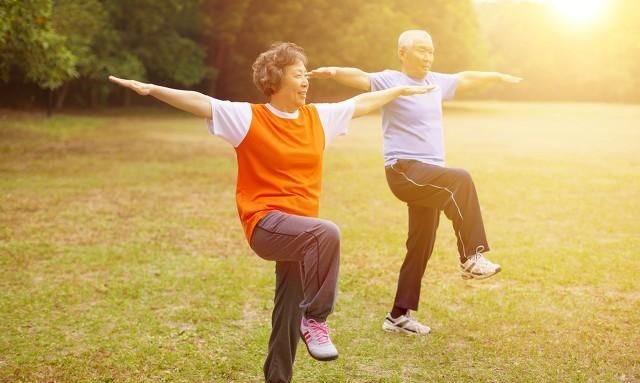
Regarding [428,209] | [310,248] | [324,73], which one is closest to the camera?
[310,248]

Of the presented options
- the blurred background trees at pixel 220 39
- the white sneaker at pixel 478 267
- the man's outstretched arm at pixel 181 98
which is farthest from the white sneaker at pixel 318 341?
the blurred background trees at pixel 220 39

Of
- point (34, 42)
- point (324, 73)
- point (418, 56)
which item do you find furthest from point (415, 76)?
point (34, 42)

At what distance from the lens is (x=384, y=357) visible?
5613mm

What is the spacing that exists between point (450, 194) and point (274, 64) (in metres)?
1.97

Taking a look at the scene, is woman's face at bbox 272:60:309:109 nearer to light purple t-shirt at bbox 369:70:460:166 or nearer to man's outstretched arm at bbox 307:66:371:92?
man's outstretched arm at bbox 307:66:371:92

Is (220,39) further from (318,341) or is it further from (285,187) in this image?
(318,341)

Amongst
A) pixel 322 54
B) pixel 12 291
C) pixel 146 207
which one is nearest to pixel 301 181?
pixel 12 291

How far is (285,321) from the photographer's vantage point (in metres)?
4.38

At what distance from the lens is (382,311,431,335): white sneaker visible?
617 cm

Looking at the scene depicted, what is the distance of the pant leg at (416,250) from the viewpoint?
600 centimetres

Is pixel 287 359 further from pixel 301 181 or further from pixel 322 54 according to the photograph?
pixel 322 54

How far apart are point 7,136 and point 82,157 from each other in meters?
6.42

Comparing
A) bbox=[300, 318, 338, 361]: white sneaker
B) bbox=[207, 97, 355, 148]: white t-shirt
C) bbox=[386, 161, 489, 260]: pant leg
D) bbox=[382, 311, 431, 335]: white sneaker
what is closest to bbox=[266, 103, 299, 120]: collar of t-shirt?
bbox=[207, 97, 355, 148]: white t-shirt

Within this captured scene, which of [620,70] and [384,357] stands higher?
[620,70]
